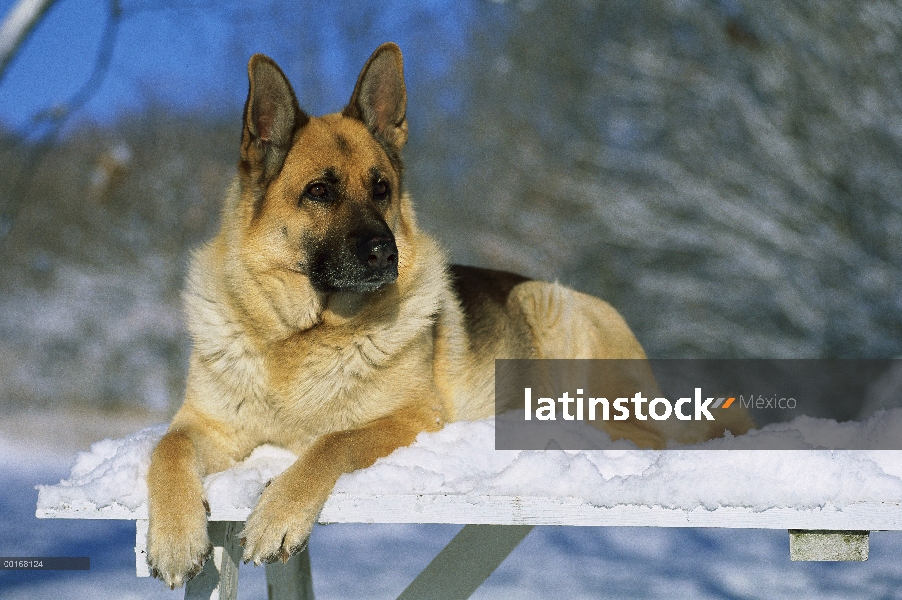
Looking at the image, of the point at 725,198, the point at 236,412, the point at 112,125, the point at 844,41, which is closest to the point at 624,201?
the point at 725,198

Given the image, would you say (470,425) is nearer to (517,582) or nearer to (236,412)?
(236,412)

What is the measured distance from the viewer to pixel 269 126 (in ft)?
8.86

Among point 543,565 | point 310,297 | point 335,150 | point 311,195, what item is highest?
point 335,150

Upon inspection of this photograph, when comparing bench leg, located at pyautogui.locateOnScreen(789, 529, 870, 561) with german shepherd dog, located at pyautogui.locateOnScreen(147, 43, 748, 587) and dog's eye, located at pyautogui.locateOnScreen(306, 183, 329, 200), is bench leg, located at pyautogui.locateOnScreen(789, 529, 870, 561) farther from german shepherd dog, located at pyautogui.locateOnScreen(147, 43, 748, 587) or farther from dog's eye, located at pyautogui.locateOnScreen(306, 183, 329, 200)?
dog's eye, located at pyautogui.locateOnScreen(306, 183, 329, 200)

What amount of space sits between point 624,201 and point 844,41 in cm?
256

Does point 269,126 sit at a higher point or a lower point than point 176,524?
higher

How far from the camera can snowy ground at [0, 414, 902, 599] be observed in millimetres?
3877

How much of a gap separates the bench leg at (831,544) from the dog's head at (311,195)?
1.45 m

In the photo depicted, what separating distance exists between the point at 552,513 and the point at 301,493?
0.66m

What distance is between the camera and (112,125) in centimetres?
844

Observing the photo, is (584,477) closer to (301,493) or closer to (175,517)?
(301,493)

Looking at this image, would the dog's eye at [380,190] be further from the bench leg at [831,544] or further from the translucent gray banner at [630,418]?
the bench leg at [831,544]

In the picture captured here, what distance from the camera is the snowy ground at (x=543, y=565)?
153 inches

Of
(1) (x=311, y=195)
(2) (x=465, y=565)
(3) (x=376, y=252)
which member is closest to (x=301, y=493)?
(2) (x=465, y=565)
